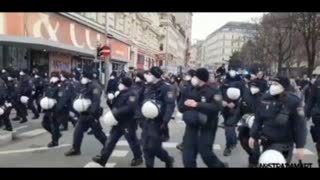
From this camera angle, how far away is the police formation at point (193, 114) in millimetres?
7289

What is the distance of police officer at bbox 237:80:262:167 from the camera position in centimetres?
962

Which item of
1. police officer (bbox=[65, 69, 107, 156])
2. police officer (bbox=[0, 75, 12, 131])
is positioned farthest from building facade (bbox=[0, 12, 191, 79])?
police officer (bbox=[65, 69, 107, 156])

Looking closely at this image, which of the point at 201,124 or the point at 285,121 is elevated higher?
the point at 285,121

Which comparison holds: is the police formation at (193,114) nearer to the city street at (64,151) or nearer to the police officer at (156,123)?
the police officer at (156,123)

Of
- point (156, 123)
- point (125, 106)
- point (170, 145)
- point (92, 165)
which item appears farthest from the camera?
point (170, 145)

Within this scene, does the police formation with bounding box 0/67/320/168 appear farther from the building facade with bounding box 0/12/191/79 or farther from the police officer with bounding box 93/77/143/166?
the building facade with bounding box 0/12/191/79

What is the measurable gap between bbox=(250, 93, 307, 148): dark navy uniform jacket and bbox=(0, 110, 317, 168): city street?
222 cm

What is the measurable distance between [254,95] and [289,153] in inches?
148

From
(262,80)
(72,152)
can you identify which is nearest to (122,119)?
(72,152)

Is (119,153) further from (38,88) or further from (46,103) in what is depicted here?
(38,88)

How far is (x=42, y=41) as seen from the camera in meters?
22.8

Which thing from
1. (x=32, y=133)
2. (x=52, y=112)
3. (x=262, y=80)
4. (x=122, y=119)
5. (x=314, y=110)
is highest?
(x=262, y=80)

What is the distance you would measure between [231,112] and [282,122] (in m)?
4.67
